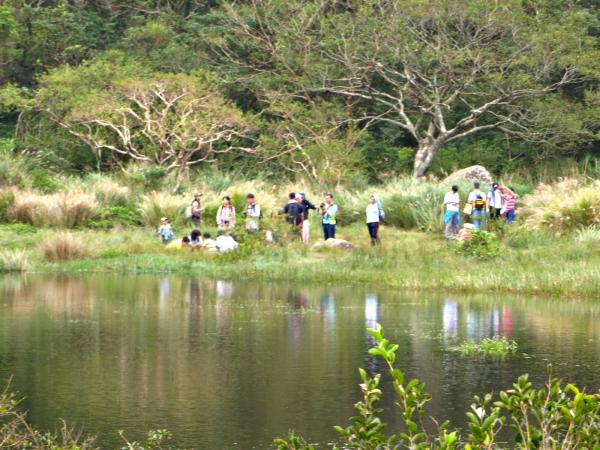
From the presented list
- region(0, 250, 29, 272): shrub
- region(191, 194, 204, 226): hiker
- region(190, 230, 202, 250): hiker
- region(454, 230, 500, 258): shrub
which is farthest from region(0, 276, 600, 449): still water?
region(191, 194, 204, 226): hiker

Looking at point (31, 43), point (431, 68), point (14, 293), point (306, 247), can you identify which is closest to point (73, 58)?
point (31, 43)

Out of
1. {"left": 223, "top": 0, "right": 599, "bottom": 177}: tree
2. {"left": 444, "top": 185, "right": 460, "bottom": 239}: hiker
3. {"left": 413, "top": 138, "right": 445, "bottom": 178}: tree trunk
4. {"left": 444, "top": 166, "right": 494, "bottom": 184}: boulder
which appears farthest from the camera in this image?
{"left": 413, "top": 138, "right": 445, "bottom": 178}: tree trunk

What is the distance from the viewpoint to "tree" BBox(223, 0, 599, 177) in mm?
37938

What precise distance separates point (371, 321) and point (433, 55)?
960 inches

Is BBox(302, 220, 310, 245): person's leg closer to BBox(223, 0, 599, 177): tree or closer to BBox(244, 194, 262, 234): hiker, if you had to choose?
BBox(244, 194, 262, 234): hiker

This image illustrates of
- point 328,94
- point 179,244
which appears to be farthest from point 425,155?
point 179,244

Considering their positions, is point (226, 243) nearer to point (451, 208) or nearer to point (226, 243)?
point (226, 243)

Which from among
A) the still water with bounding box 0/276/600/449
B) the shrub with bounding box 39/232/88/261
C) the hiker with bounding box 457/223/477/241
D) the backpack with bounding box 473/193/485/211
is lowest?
the still water with bounding box 0/276/600/449

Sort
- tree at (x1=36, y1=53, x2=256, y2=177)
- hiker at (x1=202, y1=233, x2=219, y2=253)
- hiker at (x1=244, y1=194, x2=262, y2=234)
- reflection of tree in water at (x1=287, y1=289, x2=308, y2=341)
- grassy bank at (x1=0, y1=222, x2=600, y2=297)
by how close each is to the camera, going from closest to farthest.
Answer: reflection of tree in water at (x1=287, y1=289, x2=308, y2=341) → grassy bank at (x1=0, y1=222, x2=600, y2=297) → hiker at (x1=202, y1=233, x2=219, y2=253) → hiker at (x1=244, y1=194, x2=262, y2=234) → tree at (x1=36, y1=53, x2=256, y2=177)

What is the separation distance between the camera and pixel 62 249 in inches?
969

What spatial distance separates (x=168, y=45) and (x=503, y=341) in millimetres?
34629

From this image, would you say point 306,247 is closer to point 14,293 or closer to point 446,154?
point 14,293

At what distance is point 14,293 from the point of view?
19109 millimetres

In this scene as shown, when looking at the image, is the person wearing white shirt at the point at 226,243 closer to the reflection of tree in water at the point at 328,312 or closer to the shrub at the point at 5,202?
the reflection of tree in water at the point at 328,312
